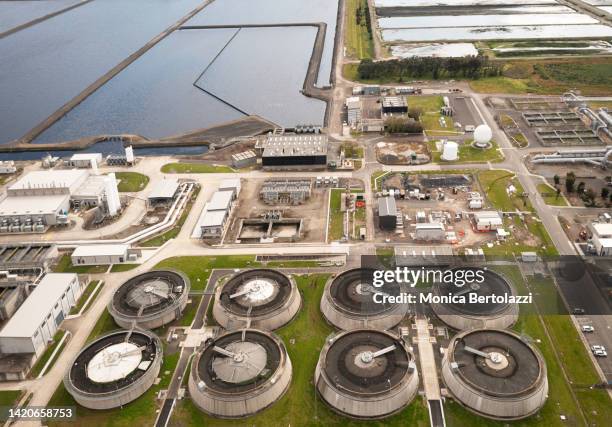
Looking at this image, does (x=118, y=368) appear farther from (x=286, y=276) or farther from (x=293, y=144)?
(x=293, y=144)

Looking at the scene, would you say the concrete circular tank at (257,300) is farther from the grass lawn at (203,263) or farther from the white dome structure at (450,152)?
the white dome structure at (450,152)

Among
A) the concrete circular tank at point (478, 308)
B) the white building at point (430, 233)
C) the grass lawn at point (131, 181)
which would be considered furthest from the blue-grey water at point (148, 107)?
the concrete circular tank at point (478, 308)

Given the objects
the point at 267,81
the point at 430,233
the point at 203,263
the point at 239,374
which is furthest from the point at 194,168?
the point at 267,81

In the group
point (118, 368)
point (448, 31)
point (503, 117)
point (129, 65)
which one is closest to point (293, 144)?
point (503, 117)

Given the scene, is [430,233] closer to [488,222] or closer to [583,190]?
[488,222]

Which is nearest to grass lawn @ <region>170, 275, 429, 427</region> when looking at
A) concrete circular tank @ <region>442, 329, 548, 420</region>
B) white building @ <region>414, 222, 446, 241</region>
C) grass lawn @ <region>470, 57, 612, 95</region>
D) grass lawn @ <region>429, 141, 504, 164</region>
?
concrete circular tank @ <region>442, 329, 548, 420</region>
